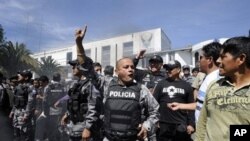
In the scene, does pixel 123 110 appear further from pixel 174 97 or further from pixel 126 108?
pixel 174 97

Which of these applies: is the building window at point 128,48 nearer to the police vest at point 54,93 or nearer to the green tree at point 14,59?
the green tree at point 14,59

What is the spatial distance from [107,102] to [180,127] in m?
2.19

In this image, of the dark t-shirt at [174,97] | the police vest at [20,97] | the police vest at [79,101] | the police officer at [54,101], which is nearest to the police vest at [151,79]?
the dark t-shirt at [174,97]

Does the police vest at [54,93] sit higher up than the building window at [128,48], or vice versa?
the building window at [128,48]

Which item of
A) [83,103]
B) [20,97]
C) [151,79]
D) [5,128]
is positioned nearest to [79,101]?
[83,103]

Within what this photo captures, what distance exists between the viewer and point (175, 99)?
600cm

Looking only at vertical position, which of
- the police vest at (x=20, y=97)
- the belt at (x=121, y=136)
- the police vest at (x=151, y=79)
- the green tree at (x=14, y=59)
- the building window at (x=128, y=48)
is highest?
the building window at (x=128, y=48)

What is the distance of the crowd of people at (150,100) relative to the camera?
2.73m

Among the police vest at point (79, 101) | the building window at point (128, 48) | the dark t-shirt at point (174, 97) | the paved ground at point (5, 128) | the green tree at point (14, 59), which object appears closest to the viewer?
the police vest at point (79, 101)

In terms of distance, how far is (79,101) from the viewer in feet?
16.8

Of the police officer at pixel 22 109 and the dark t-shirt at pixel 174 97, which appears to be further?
the police officer at pixel 22 109

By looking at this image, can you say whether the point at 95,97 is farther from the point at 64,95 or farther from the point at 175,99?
the point at 64,95

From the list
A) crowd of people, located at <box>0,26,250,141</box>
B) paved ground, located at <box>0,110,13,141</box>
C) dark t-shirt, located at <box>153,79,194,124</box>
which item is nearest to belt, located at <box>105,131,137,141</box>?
crowd of people, located at <box>0,26,250,141</box>

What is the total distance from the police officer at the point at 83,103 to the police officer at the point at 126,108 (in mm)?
350
